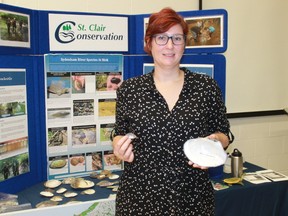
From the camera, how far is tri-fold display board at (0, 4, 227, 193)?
1.79 m

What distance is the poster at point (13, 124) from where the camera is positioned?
5.69ft

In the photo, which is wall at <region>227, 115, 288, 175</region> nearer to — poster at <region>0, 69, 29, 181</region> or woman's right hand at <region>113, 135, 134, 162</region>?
poster at <region>0, 69, 29, 181</region>

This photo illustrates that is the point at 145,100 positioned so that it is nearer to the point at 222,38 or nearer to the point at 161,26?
the point at 161,26

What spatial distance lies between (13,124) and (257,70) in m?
2.09

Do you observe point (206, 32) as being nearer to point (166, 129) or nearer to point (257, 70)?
point (166, 129)

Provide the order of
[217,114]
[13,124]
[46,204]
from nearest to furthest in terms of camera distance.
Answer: [217,114] < [46,204] < [13,124]

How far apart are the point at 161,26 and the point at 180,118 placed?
348 millimetres

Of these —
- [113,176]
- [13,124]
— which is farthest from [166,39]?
[113,176]

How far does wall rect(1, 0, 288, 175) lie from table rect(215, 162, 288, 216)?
0.87 metres

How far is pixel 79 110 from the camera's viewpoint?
2033mm

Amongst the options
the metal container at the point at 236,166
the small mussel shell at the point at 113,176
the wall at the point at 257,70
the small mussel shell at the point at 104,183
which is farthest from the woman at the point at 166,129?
the wall at the point at 257,70

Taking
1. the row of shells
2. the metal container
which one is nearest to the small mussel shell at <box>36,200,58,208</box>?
the row of shells

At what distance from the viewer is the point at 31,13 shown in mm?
1858

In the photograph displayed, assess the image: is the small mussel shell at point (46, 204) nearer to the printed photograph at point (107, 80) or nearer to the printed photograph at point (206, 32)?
the printed photograph at point (107, 80)
